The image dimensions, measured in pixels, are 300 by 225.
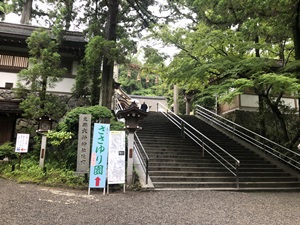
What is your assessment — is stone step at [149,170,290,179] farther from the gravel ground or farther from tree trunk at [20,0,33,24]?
tree trunk at [20,0,33,24]

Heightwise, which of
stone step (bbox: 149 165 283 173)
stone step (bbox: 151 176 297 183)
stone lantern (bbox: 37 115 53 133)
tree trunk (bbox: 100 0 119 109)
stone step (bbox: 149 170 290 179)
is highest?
tree trunk (bbox: 100 0 119 109)

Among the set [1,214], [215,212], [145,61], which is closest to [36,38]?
[145,61]

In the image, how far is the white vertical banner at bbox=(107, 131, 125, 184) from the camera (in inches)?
274

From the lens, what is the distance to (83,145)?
294 inches

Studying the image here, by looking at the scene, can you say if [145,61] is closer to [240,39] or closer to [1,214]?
[240,39]

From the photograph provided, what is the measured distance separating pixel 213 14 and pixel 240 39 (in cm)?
237

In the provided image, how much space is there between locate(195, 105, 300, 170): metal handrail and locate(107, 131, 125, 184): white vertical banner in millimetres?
7004

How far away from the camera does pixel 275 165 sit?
32.9ft

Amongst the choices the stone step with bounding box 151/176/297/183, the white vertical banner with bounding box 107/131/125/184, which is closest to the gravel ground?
the white vertical banner with bounding box 107/131/125/184

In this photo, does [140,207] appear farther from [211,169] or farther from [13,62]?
[13,62]

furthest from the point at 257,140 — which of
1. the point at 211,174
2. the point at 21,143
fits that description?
the point at 21,143

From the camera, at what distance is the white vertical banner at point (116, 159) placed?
697 centimetres

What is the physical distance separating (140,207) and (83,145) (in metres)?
3.02

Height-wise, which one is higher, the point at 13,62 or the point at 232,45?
the point at 232,45
